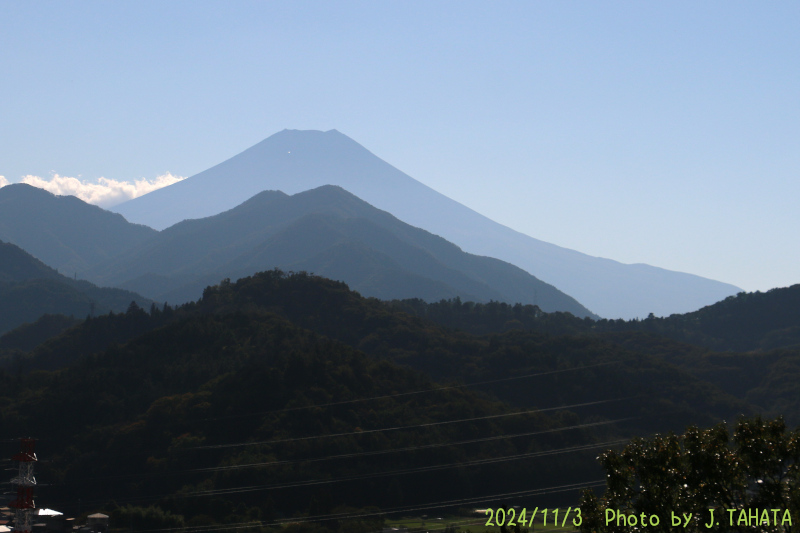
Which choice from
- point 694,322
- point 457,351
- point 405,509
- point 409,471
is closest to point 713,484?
point 405,509

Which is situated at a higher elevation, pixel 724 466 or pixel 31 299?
pixel 31 299

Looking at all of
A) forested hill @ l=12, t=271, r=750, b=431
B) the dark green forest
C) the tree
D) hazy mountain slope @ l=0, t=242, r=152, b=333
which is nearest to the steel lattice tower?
the dark green forest

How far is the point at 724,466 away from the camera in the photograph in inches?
478

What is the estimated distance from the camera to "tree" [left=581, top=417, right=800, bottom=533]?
11750 mm

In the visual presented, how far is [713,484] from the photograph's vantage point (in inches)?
480

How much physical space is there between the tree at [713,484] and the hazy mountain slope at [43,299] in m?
115

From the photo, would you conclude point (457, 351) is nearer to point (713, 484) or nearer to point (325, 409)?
point (325, 409)

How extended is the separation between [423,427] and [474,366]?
755 inches

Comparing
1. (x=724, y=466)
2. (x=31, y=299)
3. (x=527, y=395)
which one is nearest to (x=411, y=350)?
(x=527, y=395)

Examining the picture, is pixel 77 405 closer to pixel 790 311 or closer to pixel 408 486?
pixel 408 486

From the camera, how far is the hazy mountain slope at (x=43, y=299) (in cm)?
12488

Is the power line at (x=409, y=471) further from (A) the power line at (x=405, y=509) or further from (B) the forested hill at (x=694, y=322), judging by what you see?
(B) the forested hill at (x=694, y=322)

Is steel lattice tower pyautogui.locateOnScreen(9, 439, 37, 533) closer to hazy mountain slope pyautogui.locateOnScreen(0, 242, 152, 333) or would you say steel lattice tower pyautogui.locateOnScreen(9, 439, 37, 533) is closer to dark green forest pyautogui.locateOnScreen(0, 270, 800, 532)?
dark green forest pyautogui.locateOnScreen(0, 270, 800, 532)

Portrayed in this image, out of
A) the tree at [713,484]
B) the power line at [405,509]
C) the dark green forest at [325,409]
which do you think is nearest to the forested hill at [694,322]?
the dark green forest at [325,409]
